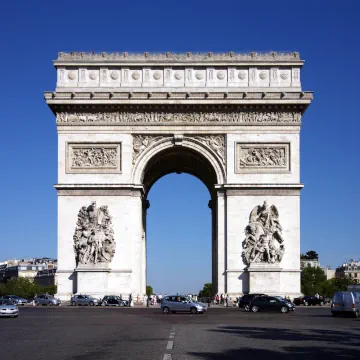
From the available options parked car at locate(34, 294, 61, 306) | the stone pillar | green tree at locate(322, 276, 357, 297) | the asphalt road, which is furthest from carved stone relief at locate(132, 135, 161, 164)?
green tree at locate(322, 276, 357, 297)

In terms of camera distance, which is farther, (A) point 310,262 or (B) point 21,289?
(A) point 310,262

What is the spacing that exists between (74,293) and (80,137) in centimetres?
942

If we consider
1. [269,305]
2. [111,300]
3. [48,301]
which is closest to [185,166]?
[111,300]

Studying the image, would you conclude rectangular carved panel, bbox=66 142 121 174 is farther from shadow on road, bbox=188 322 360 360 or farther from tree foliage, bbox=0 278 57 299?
tree foliage, bbox=0 278 57 299

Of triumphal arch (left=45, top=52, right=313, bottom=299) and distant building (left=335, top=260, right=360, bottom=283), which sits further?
distant building (left=335, top=260, right=360, bottom=283)

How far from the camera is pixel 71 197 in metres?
50.2

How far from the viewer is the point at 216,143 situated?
1988 inches

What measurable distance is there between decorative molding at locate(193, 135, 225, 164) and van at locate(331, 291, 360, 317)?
43.9 ft

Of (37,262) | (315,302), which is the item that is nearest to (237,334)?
(315,302)

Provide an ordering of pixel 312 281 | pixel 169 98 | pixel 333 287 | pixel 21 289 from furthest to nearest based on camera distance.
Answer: pixel 333 287, pixel 312 281, pixel 21 289, pixel 169 98

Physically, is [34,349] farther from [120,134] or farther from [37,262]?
[37,262]

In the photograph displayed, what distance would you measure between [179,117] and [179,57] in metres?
3.71

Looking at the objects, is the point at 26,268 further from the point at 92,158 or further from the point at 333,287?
the point at 92,158

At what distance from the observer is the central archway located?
1986 inches
